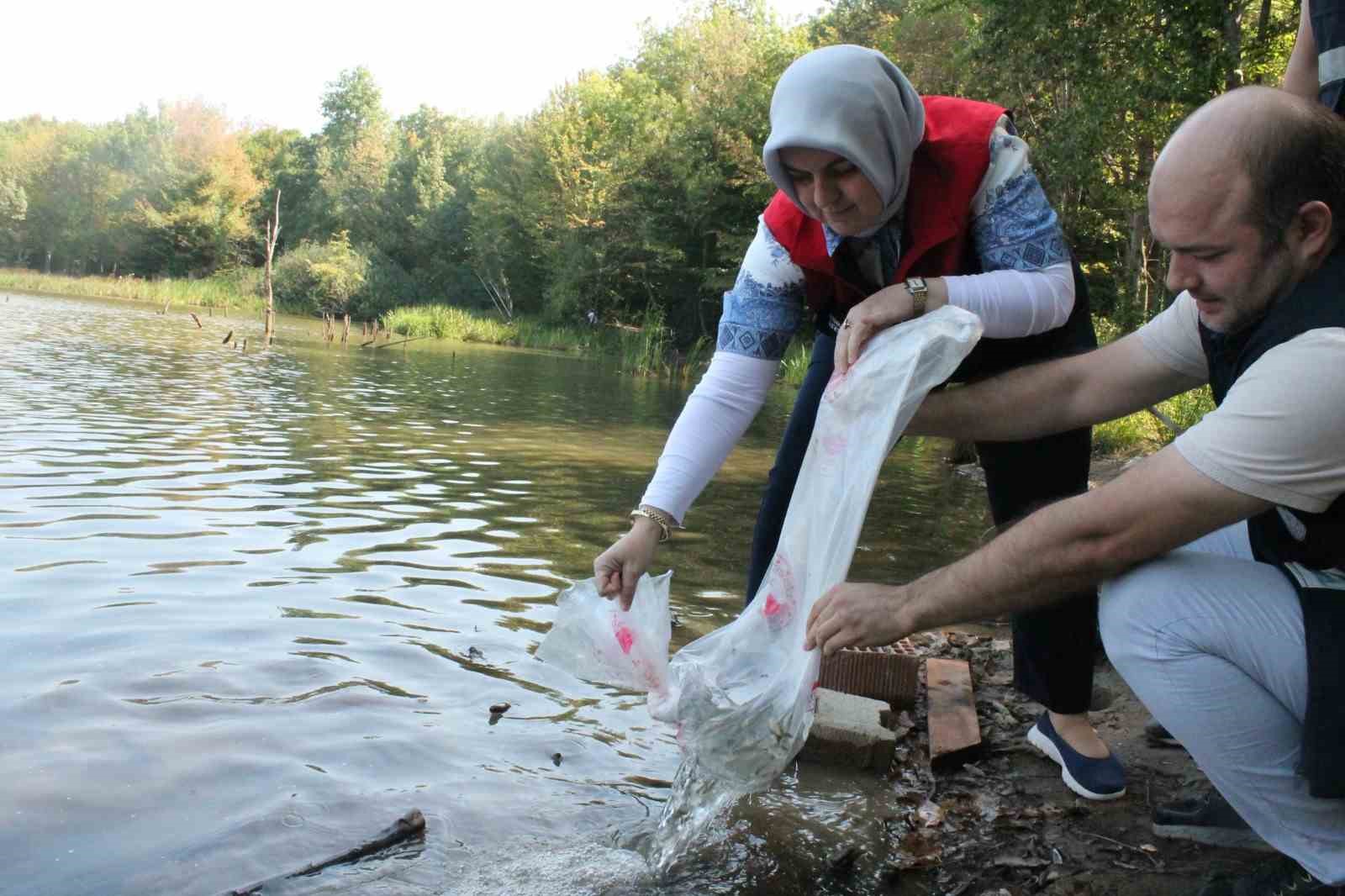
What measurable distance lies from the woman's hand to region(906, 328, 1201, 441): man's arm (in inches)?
27.4

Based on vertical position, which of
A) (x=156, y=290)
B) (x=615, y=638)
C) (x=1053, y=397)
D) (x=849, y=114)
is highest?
(x=849, y=114)

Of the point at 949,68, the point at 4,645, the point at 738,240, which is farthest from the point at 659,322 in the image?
the point at 4,645

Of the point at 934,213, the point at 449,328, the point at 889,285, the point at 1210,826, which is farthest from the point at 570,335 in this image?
the point at 1210,826

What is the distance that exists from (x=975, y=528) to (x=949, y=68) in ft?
72.5

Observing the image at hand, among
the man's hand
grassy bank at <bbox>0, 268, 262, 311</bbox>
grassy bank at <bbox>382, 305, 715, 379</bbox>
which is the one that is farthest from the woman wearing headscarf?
grassy bank at <bbox>0, 268, 262, 311</bbox>

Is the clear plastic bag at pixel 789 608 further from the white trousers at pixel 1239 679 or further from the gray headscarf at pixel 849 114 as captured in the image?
the white trousers at pixel 1239 679

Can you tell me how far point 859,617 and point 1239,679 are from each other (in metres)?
0.69

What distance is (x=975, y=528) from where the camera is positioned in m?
8.23

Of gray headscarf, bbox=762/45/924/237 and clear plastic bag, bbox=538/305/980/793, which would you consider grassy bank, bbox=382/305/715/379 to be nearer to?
clear plastic bag, bbox=538/305/980/793

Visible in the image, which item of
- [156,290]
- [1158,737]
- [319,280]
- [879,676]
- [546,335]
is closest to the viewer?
[1158,737]

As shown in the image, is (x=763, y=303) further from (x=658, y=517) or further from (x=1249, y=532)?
(x=1249, y=532)

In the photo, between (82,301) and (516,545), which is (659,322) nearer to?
(82,301)

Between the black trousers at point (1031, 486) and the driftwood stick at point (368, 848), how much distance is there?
1046mm

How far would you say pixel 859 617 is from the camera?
87.2 inches
